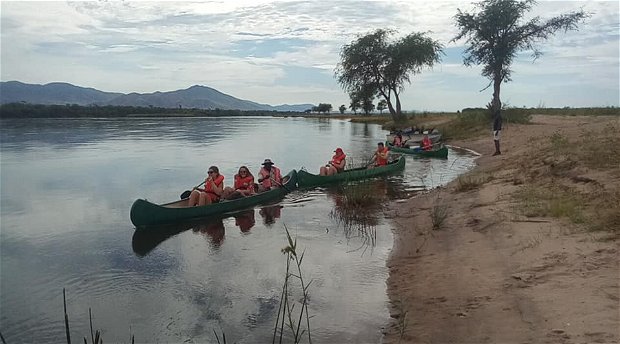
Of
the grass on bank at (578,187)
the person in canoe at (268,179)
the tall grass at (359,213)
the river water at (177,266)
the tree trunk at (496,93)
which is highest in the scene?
the tree trunk at (496,93)

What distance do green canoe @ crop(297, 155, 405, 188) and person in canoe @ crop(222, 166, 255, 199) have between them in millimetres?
2719

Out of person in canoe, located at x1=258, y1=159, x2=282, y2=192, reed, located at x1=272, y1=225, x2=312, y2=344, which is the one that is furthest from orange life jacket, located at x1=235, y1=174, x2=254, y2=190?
reed, located at x1=272, y1=225, x2=312, y2=344

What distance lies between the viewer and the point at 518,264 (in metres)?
6.61

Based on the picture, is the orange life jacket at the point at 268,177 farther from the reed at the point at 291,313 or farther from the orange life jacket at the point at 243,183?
the reed at the point at 291,313

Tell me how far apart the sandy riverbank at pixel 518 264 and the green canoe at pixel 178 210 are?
4.21m

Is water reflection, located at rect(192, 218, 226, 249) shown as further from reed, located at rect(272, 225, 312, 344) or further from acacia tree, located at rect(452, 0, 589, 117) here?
acacia tree, located at rect(452, 0, 589, 117)

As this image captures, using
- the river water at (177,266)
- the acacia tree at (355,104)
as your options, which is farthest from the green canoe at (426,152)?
the acacia tree at (355,104)

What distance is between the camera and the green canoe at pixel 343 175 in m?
16.4

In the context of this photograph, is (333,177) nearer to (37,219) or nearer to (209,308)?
(37,219)

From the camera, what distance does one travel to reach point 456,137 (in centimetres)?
3522

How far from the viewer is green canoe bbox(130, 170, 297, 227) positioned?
11250mm

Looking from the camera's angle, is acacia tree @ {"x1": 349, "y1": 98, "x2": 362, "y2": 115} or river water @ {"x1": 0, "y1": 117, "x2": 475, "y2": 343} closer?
river water @ {"x1": 0, "y1": 117, "x2": 475, "y2": 343}

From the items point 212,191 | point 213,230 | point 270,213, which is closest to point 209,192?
point 212,191

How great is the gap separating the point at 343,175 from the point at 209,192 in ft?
18.6
